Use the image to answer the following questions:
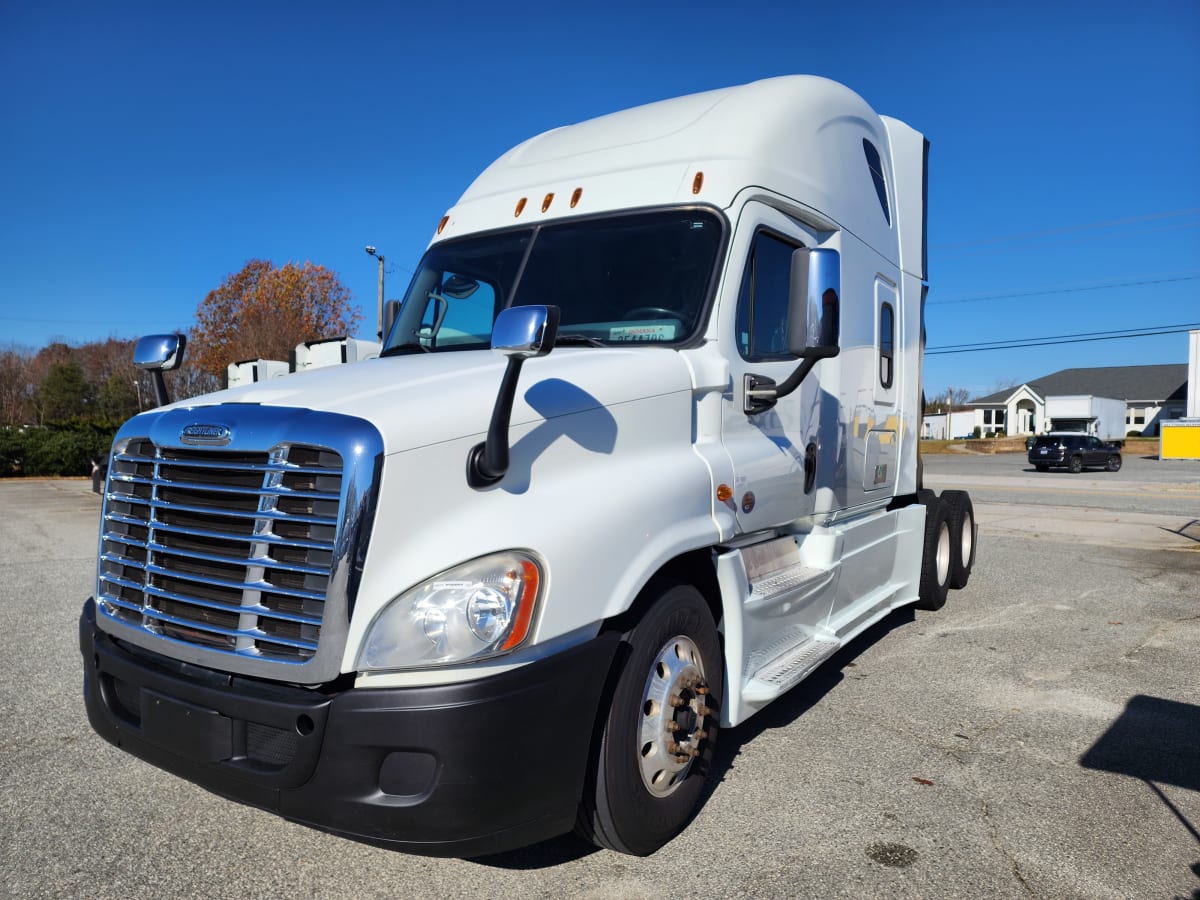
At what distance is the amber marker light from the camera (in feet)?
8.21

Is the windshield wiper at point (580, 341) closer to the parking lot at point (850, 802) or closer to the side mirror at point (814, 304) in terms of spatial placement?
the side mirror at point (814, 304)

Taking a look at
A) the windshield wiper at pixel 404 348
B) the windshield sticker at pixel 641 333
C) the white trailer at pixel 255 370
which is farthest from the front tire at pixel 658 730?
the white trailer at pixel 255 370

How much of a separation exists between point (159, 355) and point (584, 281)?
195 cm

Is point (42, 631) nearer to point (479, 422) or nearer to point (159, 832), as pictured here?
point (159, 832)

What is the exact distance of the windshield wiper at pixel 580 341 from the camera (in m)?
3.66

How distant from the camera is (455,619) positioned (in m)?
2.46

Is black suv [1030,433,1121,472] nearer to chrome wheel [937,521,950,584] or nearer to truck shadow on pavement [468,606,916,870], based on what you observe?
chrome wheel [937,521,950,584]

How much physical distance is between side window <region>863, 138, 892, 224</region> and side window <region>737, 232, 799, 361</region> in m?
1.74

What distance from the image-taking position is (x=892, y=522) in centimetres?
614

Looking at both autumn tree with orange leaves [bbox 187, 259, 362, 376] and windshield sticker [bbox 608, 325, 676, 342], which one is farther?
autumn tree with orange leaves [bbox 187, 259, 362, 376]

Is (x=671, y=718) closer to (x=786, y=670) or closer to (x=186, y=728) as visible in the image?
(x=786, y=670)

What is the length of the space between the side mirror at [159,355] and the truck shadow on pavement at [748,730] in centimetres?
246

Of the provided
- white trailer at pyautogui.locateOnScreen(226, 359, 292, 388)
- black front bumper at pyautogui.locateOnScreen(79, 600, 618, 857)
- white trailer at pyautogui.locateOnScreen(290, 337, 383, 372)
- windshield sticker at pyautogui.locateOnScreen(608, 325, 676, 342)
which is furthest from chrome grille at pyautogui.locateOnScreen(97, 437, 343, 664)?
white trailer at pyautogui.locateOnScreen(226, 359, 292, 388)

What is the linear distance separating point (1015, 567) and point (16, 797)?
9.49 metres
